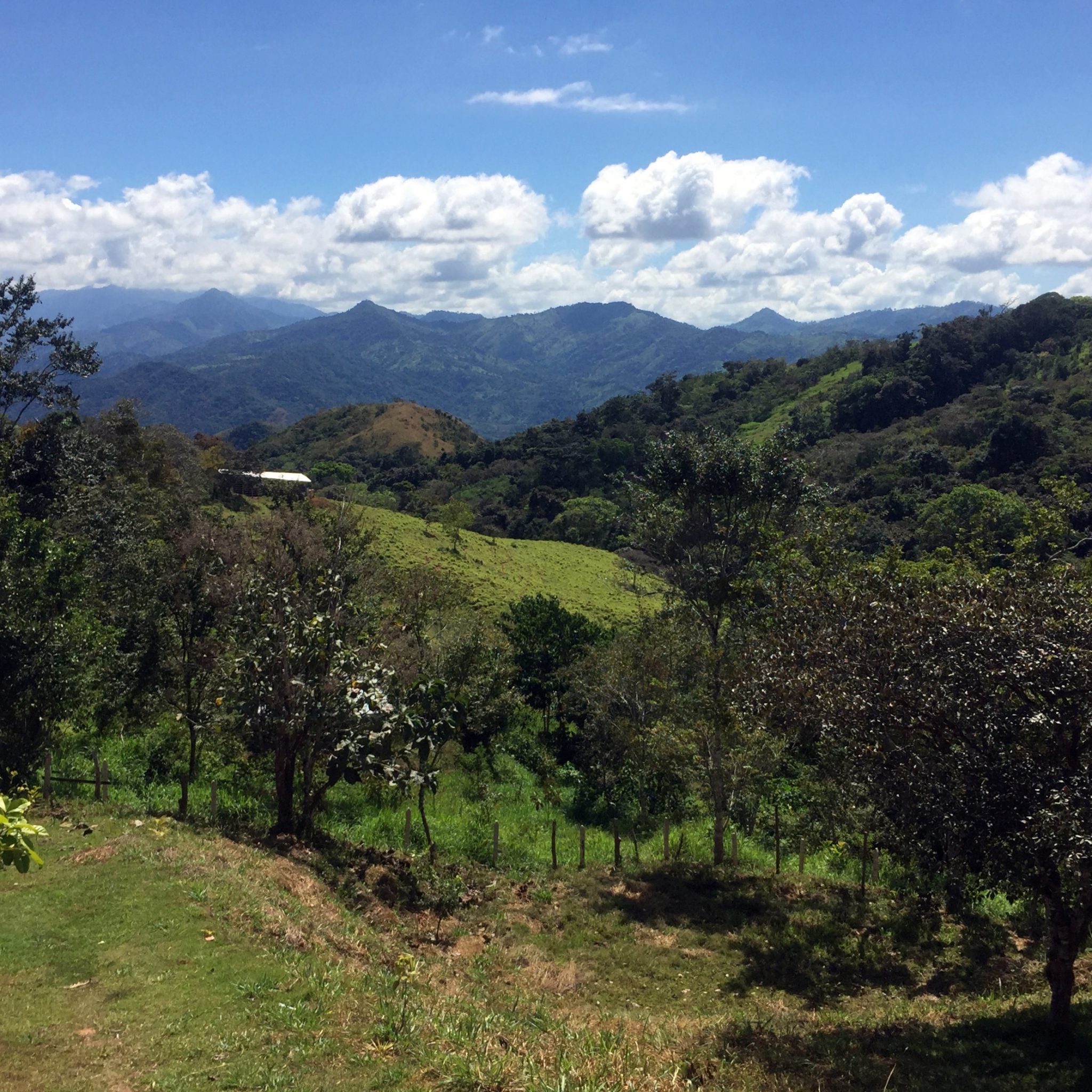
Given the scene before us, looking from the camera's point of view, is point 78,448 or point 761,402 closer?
point 78,448

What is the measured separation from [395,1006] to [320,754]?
22.3 ft

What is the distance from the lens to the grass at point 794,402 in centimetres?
9212

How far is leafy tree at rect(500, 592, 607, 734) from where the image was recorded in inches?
1117

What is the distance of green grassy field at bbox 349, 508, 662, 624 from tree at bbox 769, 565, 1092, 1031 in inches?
1111

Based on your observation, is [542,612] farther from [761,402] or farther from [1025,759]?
[761,402]

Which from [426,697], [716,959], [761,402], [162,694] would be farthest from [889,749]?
[761,402]

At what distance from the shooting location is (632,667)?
66.8ft

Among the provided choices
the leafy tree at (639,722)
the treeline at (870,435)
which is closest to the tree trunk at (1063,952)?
the leafy tree at (639,722)

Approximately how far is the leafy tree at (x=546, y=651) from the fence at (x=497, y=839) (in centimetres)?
1025

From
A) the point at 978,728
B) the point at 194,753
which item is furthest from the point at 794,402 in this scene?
the point at 978,728

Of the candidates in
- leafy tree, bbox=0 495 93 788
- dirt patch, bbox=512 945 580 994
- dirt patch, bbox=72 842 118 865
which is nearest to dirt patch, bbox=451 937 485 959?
dirt patch, bbox=512 945 580 994

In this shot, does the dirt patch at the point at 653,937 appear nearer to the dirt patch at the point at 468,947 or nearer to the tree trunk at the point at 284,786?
the dirt patch at the point at 468,947

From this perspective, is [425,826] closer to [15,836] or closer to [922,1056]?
[922,1056]

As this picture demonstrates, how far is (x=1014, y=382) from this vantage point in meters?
84.2
